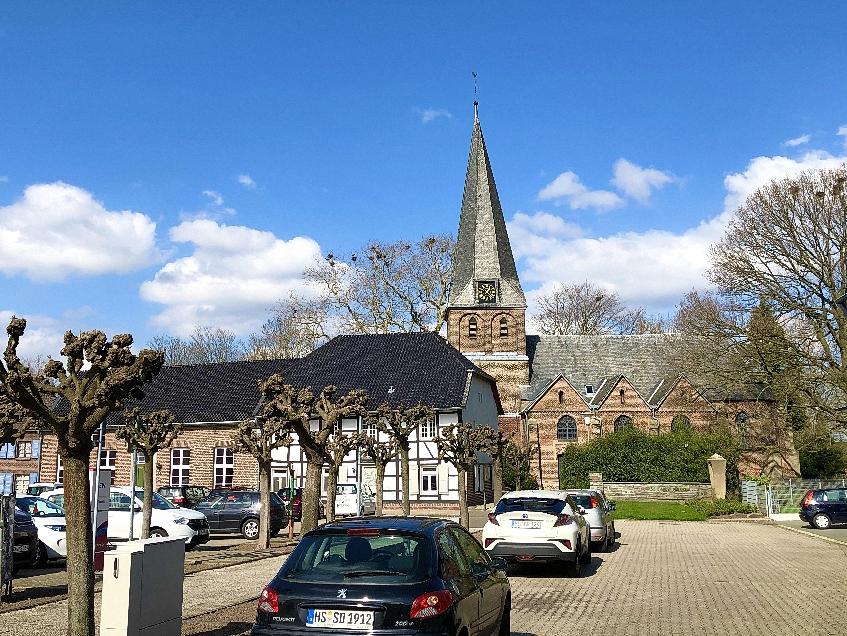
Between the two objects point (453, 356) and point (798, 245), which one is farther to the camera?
point (453, 356)

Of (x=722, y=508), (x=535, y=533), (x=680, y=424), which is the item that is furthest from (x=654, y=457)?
(x=535, y=533)

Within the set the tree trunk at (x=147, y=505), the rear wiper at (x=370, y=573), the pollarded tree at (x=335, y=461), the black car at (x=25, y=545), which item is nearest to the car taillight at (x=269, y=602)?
the rear wiper at (x=370, y=573)

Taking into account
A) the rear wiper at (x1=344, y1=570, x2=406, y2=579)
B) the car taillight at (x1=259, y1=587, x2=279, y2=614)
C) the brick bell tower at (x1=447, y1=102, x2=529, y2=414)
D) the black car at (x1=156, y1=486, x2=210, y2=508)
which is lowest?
the black car at (x1=156, y1=486, x2=210, y2=508)

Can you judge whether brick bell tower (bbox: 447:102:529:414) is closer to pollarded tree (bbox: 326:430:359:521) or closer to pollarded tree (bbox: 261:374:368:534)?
pollarded tree (bbox: 326:430:359:521)

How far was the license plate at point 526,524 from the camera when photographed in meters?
14.8

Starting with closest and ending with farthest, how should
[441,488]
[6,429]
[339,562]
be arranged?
[339,562] → [6,429] → [441,488]

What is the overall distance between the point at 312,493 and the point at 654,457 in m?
33.7

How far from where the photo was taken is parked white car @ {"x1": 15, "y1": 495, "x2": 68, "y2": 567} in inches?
695

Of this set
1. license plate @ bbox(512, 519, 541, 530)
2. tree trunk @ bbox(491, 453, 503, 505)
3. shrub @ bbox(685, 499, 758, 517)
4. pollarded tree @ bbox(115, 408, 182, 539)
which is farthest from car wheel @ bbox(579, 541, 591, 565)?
tree trunk @ bbox(491, 453, 503, 505)

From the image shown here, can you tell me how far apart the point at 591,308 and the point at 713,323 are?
2914 centimetres

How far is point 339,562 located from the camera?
261 inches

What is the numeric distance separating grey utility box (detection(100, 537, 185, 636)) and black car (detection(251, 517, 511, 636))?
1.77 metres

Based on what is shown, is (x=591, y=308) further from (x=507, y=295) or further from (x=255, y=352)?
(x=255, y=352)

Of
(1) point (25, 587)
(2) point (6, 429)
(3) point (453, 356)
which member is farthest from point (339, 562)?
(3) point (453, 356)
